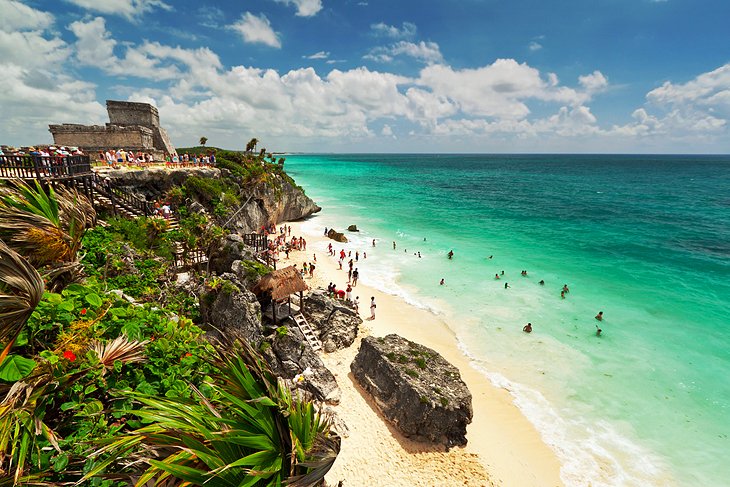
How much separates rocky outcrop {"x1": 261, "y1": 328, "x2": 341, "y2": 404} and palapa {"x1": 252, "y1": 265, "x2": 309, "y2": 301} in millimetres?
2029

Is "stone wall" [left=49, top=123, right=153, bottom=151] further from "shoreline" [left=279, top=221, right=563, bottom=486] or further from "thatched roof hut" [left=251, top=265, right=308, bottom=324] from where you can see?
"shoreline" [left=279, top=221, right=563, bottom=486]

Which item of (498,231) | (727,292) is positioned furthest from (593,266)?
(498,231)

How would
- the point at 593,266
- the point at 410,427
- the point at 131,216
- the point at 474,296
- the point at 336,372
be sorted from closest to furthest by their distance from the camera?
the point at 410,427 → the point at 336,372 → the point at 131,216 → the point at 474,296 → the point at 593,266

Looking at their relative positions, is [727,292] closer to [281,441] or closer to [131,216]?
[281,441]

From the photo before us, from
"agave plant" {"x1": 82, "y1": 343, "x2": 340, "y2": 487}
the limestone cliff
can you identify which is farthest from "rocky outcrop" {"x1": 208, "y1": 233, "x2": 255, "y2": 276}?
"agave plant" {"x1": 82, "y1": 343, "x2": 340, "y2": 487}

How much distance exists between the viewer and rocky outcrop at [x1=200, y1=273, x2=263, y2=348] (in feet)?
42.0

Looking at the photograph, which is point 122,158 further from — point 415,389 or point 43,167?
point 415,389

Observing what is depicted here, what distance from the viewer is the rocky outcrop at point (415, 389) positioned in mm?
11406

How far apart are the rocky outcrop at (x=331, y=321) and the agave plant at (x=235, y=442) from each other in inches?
504

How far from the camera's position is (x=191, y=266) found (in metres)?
16.9

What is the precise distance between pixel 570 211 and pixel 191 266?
6157 cm

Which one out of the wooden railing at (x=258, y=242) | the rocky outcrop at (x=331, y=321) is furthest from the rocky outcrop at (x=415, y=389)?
the wooden railing at (x=258, y=242)

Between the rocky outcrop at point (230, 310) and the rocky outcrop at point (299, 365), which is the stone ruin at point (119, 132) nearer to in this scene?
the rocky outcrop at point (230, 310)

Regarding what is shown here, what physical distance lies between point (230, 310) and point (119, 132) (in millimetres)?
26454
